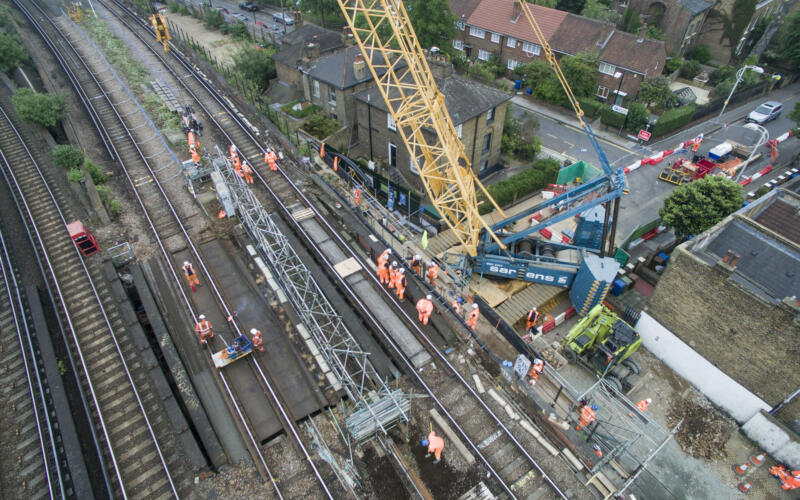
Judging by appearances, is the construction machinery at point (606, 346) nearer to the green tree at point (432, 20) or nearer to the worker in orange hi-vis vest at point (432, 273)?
the worker in orange hi-vis vest at point (432, 273)

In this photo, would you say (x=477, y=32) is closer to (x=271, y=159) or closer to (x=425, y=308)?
(x=271, y=159)

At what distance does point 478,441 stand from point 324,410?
21.3 feet

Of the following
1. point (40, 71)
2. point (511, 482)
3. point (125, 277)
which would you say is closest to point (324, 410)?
point (511, 482)

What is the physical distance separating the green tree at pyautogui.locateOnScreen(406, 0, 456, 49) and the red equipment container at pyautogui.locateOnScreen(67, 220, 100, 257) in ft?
115

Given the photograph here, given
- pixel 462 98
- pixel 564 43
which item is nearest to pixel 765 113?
pixel 564 43

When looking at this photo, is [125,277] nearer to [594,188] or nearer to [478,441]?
[478,441]

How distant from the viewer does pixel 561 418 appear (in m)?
19.2

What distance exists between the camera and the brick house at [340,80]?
37.1 metres

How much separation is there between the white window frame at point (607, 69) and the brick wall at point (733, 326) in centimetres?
2960

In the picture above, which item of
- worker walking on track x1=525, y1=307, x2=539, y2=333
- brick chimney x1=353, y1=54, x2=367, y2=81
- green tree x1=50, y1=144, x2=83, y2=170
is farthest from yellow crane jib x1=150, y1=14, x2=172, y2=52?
worker walking on track x1=525, y1=307, x2=539, y2=333

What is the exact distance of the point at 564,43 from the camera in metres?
47.5

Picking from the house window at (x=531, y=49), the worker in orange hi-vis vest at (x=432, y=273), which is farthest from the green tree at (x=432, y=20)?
the worker in orange hi-vis vest at (x=432, y=273)

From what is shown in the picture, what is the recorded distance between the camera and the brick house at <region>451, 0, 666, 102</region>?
1693 inches

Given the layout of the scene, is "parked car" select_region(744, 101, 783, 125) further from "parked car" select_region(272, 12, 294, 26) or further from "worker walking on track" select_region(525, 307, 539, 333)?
"parked car" select_region(272, 12, 294, 26)
